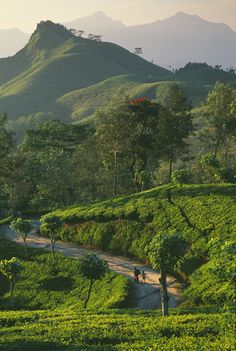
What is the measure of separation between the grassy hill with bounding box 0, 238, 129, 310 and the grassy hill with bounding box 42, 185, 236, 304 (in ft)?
22.6

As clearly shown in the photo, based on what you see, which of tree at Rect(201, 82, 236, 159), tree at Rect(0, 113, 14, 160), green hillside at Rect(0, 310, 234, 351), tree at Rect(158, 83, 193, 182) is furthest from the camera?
tree at Rect(0, 113, 14, 160)

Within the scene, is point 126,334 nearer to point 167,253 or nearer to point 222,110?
point 167,253

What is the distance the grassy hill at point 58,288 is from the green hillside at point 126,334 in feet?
38.7

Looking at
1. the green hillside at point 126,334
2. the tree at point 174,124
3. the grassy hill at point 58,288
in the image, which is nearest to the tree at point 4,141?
the tree at point 174,124

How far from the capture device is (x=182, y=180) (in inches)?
2527

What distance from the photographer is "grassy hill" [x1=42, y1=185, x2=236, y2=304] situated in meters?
44.7

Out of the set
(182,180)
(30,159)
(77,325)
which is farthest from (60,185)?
(77,325)

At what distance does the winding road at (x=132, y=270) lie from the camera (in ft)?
137

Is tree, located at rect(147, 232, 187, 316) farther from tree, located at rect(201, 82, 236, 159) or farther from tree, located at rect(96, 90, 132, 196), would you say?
tree, located at rect(201, 82, 236, 159)

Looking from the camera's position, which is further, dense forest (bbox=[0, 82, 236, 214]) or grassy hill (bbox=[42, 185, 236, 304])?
dense forest (bbox=[0, 82, 236, 214])

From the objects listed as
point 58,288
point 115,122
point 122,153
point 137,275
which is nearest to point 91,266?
point 137,275

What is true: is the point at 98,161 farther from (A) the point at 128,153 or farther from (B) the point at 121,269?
(B) the point at 121,269

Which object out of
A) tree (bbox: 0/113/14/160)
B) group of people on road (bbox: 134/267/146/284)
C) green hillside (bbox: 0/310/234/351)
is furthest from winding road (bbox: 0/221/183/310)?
tree (bbox: 0/113/14/160)

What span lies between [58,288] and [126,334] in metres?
23.1
